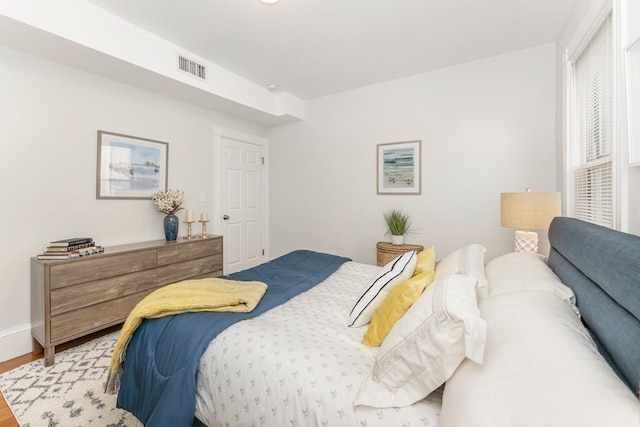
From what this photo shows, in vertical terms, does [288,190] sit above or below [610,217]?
above

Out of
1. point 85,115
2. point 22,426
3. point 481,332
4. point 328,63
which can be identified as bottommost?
point 22,426

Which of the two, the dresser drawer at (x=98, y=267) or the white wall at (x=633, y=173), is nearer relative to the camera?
the white wall at (x=633, y=173)

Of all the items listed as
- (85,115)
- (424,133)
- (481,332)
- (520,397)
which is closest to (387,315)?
(481,332)

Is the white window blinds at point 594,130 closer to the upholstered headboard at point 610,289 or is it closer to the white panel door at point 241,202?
the upholstered headboard at point 610,289

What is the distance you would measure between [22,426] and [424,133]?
155 inches

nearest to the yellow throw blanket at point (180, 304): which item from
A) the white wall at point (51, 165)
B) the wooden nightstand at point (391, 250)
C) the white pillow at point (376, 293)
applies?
the white pillow at point (376, 293)

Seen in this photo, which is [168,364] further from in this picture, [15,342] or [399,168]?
[399,168]

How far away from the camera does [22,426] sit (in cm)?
155

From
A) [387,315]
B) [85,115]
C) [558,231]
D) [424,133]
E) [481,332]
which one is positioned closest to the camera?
[481,332]

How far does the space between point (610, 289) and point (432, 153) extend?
8.59 feet

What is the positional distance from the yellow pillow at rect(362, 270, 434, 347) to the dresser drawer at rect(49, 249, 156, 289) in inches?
89.3

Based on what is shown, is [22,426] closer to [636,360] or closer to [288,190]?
[636,360]

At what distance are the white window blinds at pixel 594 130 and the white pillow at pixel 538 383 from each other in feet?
3.94

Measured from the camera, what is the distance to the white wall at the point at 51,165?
2.23 metres
